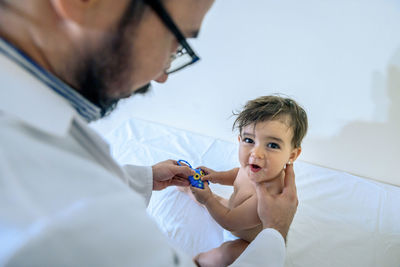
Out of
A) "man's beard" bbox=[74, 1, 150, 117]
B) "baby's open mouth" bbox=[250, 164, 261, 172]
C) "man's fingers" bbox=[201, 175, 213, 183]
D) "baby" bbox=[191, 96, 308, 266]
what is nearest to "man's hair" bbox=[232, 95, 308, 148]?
"baby" bbox=[191, 96, 308, 266]

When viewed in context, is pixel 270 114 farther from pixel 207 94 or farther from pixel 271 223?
pixel 207 94

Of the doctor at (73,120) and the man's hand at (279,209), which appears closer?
the doctor at (73,120)

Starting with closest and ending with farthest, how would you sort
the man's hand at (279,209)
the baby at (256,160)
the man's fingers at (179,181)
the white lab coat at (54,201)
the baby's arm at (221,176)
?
1. the white lab coat at (54,201)
2. the man's hand at (279,209)
3. the baby at (256,160)
4. the man's fingers at (179,181)
5. the baby's arm at (221,176)

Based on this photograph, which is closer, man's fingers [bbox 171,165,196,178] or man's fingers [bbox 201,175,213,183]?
man's fingers [bbox 171,165,196,178]

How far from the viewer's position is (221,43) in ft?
4.20

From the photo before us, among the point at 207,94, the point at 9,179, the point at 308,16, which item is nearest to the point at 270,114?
the point at 308,16

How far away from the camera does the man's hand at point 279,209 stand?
664 mm

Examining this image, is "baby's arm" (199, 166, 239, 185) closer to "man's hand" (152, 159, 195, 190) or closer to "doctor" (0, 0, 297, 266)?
"man's hand" (152, 159, 195, 190)

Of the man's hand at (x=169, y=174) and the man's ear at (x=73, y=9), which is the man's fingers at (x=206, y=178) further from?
the man's ear at (x=73, y=9)

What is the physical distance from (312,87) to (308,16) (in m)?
0.33

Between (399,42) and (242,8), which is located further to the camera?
(242,8)

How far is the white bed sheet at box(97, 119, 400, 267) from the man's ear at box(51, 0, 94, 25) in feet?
2.63

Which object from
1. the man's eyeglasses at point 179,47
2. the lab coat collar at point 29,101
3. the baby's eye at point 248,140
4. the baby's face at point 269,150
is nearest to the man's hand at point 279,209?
the baby's face at point 269,150

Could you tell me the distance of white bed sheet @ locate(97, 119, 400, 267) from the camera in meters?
0.86
